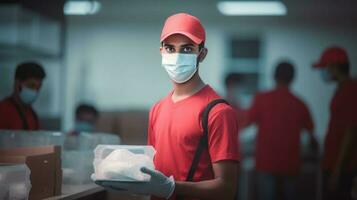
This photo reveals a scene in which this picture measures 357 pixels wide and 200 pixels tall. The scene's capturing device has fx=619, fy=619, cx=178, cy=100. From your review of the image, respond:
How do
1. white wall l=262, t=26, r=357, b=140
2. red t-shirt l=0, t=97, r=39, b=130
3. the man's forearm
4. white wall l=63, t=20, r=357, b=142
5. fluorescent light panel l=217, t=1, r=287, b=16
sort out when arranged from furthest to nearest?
white wall l=63, t=20, r=357, b=142 → white wall l=262, t=26, r=357, b=140 → fluorescent light panel l=217, t=1, r=287, b=16 → red t-shirt l=0, t=97, r=39, b=130 → the man's forearm

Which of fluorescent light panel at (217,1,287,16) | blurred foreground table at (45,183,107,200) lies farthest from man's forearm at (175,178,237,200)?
fluorescent light panel at (217,1,287,16)

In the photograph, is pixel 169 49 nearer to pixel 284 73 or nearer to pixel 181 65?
pixel 181 65

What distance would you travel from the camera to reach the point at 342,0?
13.7 feet

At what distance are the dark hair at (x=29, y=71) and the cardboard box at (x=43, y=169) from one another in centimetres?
71

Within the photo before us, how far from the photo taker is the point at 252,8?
15.8ft

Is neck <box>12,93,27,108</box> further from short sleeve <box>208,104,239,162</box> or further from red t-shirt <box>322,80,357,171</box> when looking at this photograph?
red t-shirt <box>322,80,357,171</box>

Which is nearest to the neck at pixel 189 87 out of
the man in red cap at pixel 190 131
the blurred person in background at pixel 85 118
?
the man in red cap at pixel 190 131

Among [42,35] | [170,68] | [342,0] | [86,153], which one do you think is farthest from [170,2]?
[170,68]

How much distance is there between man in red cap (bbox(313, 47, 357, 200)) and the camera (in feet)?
11.3

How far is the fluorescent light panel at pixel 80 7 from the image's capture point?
4.02 metres

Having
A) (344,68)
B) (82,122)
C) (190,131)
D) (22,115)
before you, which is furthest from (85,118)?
(190,131)

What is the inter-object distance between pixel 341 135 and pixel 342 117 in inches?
4.1

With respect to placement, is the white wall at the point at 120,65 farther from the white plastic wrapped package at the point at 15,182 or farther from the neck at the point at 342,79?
the white plastic wrapped package at the point at 15,182

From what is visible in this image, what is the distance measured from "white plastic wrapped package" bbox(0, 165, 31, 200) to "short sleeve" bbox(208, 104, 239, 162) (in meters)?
0.75
